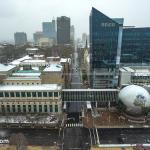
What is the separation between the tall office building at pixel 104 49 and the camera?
3329 inches

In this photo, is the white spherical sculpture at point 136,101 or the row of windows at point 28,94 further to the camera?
the row of windows at point 28,94

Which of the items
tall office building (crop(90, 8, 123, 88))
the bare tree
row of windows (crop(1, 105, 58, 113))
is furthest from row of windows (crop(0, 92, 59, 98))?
tall office building (crop(90, 8, 123, 88))

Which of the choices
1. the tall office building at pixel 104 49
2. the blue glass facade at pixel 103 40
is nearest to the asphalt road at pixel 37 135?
the tall office building at pixel 104 49

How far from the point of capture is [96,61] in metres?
89.9

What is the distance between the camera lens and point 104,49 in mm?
88125

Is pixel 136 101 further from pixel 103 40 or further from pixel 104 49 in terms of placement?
pixel 103 40

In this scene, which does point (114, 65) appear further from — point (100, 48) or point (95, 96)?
point (95, 96)

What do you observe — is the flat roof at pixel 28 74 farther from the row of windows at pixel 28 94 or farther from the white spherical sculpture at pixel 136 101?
the white spherical sculpture at pixel 136 101

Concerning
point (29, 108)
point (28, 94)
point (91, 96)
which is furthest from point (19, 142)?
point (91, 96)

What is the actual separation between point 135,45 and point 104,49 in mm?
16681

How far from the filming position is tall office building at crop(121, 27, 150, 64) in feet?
308

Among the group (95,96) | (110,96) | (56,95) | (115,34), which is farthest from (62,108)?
(115,34)

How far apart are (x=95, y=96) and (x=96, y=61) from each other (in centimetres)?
Answer: 2102

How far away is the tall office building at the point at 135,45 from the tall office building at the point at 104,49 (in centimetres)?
472
